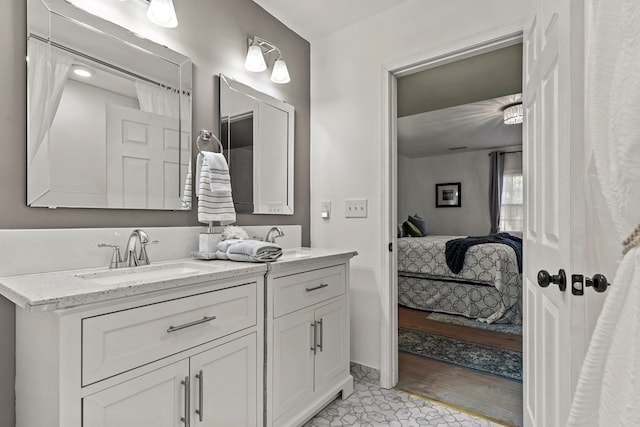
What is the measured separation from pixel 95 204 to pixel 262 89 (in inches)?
49.3

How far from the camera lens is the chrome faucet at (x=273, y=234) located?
6.92 feet

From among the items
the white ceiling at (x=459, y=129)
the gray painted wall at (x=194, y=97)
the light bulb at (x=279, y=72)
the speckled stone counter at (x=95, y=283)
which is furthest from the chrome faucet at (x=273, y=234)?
the white ceiling at (x=459, y=129)

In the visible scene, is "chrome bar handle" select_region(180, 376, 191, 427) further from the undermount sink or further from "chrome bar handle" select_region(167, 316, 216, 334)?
the undermount sink

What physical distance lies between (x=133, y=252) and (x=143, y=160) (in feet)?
1.45

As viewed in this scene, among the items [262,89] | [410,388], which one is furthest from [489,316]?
[262,89]

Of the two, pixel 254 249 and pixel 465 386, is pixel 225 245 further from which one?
pixel 465 386

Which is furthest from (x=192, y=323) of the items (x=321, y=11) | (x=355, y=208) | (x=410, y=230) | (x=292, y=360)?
(x=410, y=230)

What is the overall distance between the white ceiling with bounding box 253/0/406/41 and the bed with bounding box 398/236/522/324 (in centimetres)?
255

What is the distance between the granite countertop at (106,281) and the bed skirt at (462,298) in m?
2.53

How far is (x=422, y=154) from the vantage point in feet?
21.9

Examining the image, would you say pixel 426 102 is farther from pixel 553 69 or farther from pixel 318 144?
pixel 553 69

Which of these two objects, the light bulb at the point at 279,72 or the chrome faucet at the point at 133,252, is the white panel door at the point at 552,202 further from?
the chrome faucet at the point at 133,252

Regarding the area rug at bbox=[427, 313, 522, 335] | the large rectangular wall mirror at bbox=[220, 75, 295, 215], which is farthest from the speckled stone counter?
the area rug at bbox=[427, 313, 522, 335]

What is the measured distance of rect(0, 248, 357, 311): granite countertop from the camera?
87cm
